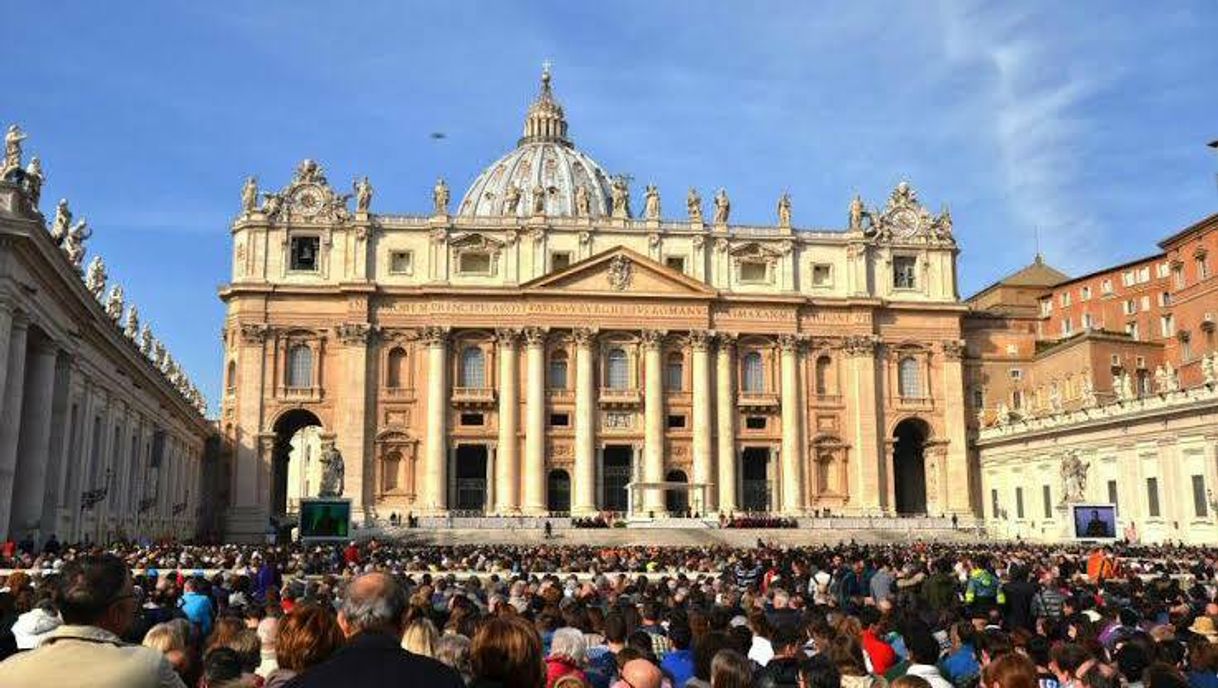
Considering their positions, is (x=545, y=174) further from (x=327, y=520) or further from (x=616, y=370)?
(x=327, y=520)

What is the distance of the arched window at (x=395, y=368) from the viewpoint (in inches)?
2709

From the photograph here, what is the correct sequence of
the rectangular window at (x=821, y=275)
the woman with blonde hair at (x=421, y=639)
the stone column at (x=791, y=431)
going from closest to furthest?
1. the woman with blonde hair at (x=421, y=639)
2. the stone column at (x=791, y=431)
3. the rectangular window at (x=821, y=275)

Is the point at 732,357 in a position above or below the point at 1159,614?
above

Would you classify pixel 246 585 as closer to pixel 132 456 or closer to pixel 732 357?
pixel 132 456

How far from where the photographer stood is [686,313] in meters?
70.6

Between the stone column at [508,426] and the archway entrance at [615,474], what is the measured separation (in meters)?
5.83

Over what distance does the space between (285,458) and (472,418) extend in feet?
46.2

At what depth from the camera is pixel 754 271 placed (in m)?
73.6

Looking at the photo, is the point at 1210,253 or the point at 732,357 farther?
the point at 732,357

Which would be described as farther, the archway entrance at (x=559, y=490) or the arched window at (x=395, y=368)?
the archway entrance at (x=559, y=490)

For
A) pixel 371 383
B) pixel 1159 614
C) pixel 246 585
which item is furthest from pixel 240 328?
pixel 1159 614

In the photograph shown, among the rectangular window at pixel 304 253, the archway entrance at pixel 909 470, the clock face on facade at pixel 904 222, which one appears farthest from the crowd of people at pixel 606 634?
the clock face on facade at pixel 904 222

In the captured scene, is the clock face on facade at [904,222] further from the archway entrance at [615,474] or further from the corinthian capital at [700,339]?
the archway entrance at [615,474]

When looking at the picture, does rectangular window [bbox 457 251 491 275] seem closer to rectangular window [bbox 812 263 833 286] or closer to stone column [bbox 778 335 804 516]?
stone column [bbox 778 335 804 516]
